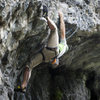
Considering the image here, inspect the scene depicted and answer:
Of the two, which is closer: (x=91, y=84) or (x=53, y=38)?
(x=53, y=38)

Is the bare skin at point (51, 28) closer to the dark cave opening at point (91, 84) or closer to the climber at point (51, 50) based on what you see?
the climber at point (51, 50)

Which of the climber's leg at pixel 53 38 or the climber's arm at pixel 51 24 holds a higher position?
the climber's arm at pixel 51 24

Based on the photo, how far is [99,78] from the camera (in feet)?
33.0

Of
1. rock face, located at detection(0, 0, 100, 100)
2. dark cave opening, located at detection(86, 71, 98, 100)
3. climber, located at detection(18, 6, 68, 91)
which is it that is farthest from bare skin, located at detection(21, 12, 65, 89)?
dark cave opening, located at detection(86, 71, 98, 100)

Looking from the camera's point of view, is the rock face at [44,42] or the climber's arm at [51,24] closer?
the rock face at [44,42]

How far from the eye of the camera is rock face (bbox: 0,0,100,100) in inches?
148

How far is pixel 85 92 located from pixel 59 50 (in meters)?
5.08

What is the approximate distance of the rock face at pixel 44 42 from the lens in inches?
148

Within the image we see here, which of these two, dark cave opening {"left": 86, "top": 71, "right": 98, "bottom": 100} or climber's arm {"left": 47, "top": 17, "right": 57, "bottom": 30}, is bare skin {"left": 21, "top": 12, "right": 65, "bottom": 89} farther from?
dark cave opening {"left": 86, "top": 71, "right": 98, "bottom": 100}

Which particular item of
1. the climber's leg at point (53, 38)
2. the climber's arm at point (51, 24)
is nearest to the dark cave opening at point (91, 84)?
the climber's leg at point (53, 38)

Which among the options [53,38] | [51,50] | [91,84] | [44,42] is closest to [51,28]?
[53,38]

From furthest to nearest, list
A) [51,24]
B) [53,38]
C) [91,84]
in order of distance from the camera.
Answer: [91,84], [53,38], [51,24]

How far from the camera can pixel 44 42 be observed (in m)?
5.29

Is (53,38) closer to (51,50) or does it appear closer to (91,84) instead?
(51,50)
